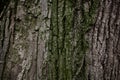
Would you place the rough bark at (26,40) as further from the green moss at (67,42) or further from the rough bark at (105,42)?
the rough bark at (105,42)

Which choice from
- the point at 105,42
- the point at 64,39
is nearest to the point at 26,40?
the point at 64,39

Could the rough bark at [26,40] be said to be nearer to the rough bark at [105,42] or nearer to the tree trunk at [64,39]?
the tree trunk at [64,39]

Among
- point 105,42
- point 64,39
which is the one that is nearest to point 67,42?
point 64,39

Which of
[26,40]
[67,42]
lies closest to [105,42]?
[67,42]

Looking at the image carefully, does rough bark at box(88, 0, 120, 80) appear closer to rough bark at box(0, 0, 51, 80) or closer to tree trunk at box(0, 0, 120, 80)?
tree trunk at box(0, 0, 120, 80)

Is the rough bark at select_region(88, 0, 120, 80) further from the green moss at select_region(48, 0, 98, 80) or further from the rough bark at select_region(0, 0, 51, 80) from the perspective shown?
the rough bark at select_region(0, 0, 51, 80)

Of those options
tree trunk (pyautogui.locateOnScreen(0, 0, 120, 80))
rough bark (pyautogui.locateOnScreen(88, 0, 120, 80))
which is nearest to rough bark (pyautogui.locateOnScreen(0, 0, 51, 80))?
tree trunk (pyautogui.locateOnScreen(0, 0, 120, 80))

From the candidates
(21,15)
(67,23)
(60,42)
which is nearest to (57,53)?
(60,42)

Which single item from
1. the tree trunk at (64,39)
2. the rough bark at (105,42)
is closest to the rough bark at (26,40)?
the tree trunk at (64,39)

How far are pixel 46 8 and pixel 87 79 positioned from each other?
0.51 metres

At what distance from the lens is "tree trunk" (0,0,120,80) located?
182 cm

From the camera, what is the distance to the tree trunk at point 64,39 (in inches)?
71.6

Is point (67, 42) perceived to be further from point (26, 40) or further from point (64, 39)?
point (26, 40)

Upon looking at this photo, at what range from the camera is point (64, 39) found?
1.82 meters
